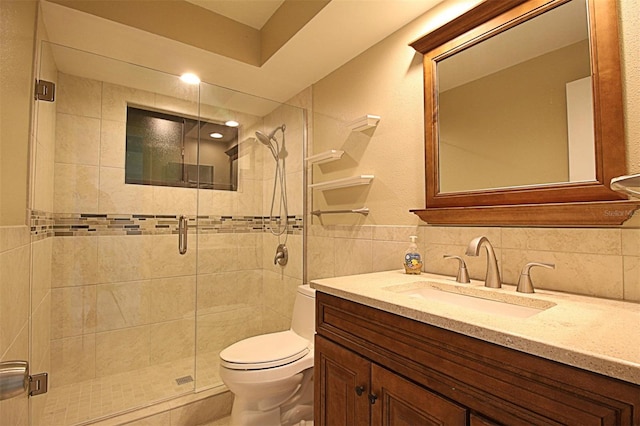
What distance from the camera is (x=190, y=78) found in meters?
2.40

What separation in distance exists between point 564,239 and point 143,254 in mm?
2527

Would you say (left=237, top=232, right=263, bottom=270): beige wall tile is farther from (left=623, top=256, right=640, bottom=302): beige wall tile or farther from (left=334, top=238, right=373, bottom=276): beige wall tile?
(left=623, top=256, right=640, bottom=302): beige wall tile

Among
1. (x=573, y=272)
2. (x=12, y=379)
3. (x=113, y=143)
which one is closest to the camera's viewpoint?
(x=12, y=379)

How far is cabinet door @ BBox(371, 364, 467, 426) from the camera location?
2.79ft

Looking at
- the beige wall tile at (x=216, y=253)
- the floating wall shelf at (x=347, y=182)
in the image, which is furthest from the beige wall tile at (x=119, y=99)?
the floating wall shelf at (x=347, y=182)

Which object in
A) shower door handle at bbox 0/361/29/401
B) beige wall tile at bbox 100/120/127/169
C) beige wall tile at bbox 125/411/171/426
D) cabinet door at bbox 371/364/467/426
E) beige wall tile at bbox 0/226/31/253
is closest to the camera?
shower door handle at bbox 0/361/29/401

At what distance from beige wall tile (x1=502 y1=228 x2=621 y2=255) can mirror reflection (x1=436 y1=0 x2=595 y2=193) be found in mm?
178

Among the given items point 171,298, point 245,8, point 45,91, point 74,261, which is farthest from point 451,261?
point 74,261

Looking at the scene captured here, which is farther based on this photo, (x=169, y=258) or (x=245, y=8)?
(x=169, y=258)

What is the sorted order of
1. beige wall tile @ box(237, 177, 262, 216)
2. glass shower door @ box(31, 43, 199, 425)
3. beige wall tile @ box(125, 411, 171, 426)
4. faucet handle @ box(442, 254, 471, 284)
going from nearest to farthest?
1. faucet handle @ box(442, 254, 471, 284)
2. beige wall tile @ box(125, 411, 171, 426)
3. glass shower door @ box(31, 43, 199, 425)
4. beige wall tile @ box(237, 177, 262, 216)

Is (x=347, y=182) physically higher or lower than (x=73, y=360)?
higher

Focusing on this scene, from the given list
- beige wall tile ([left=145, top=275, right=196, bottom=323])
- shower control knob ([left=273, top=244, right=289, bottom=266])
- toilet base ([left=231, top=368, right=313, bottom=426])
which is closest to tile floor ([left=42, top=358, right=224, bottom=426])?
beige wall tile ([left=145, top=275, right=196, bottom=323])

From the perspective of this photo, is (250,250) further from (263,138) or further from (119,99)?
(119,99)

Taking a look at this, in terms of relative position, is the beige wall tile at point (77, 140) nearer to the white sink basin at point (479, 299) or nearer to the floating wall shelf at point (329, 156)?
the floating wall shelf at point (329, 156)
